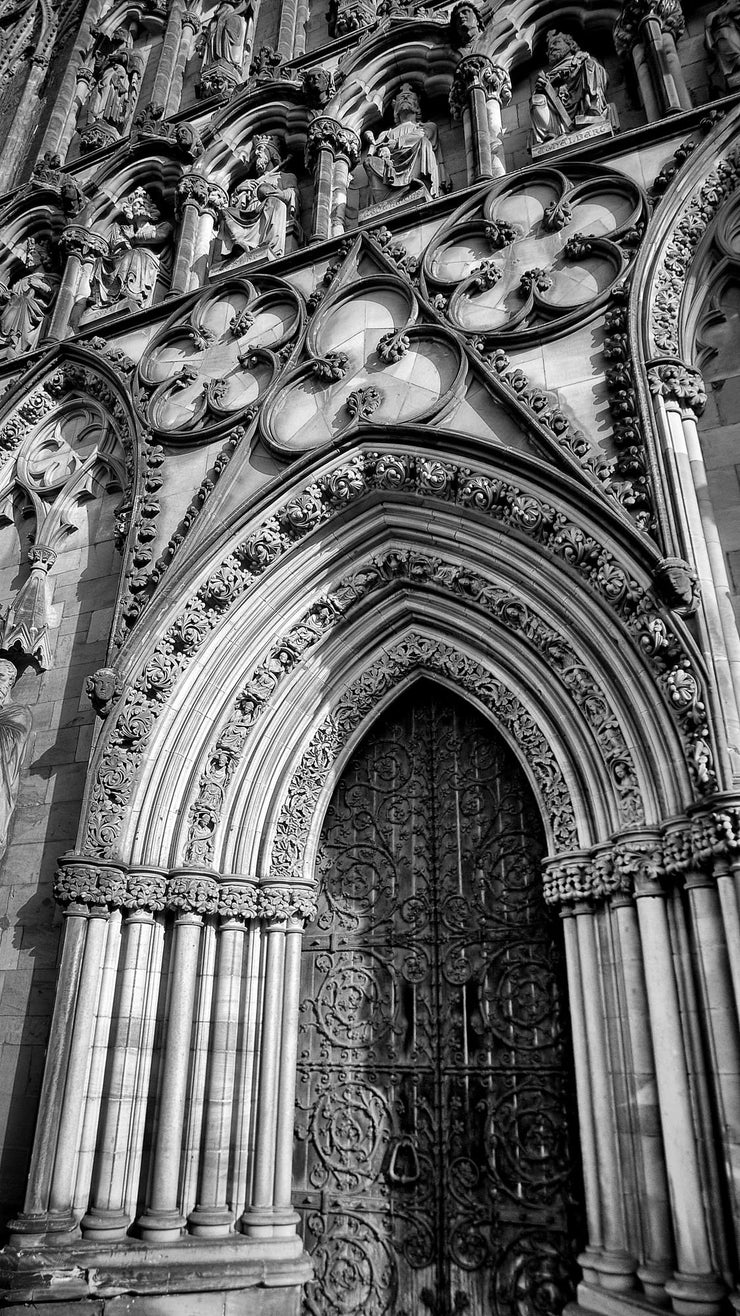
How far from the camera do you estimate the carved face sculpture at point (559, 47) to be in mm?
7875

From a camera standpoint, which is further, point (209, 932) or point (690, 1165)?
point (209, 932)

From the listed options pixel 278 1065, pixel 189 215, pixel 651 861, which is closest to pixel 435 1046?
pixel 278 1065

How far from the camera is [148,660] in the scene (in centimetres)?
667

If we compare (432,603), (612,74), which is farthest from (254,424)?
(612,74)

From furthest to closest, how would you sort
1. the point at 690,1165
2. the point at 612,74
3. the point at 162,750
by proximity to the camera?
the point at 612,74
the point at 162,750
the point at 690,1165

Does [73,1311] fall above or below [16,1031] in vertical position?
below

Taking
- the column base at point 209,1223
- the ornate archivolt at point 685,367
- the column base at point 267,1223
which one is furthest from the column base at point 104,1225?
the ornate archivolt at point 685,367

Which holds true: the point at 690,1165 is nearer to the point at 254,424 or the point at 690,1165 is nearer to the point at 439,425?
the point at 439,425

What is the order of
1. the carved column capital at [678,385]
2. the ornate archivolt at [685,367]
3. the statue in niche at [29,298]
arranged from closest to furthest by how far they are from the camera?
the ornate archivolt at [685,367] → the carved column capital at [678,385] → the statue in niche at [29,298]

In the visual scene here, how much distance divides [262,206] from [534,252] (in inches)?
123

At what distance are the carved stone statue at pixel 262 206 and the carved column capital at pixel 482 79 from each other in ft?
5.88

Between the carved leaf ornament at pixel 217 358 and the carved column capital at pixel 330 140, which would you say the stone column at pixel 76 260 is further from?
the carved column capital at pixel 330 140

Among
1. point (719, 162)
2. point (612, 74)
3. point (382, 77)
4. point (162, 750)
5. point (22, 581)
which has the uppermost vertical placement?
point (382, 77)

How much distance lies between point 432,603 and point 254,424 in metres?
2.06
